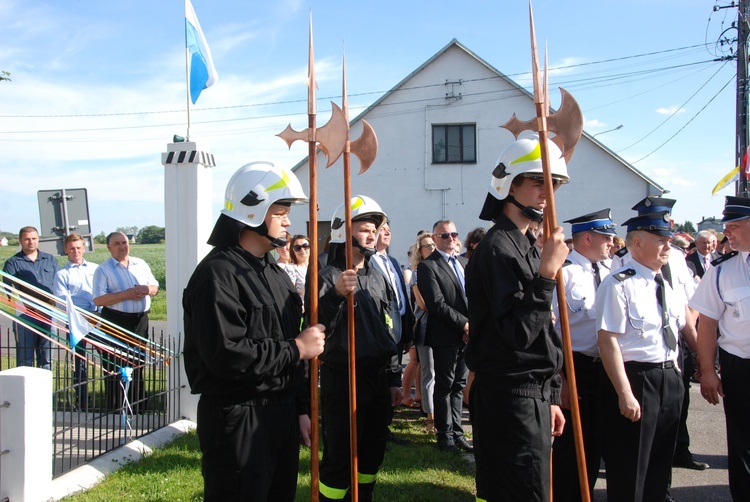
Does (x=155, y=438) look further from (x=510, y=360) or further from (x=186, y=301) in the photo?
(x=510, y=360)

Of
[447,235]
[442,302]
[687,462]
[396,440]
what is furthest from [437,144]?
[687,462]

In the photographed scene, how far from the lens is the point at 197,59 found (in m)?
6.90

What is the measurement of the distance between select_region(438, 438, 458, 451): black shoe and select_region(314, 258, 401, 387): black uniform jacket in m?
1.78

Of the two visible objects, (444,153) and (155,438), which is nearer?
(155,438)

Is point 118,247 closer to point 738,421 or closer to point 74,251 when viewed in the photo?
point 74,251

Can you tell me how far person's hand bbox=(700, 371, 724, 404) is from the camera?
14.3ft

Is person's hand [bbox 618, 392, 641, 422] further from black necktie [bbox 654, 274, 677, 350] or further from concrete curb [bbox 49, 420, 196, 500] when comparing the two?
concrete curb [bbox 49, 420, 196, 500]

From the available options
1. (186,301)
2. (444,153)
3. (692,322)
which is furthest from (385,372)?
(444,153)

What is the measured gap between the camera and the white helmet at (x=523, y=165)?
3215mm

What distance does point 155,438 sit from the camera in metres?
6.03

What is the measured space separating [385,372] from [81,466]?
2.78m

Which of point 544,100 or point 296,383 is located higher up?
point 544,100

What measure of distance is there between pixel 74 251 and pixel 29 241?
908 millimetres

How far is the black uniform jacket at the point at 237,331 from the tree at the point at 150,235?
50.1 meters
